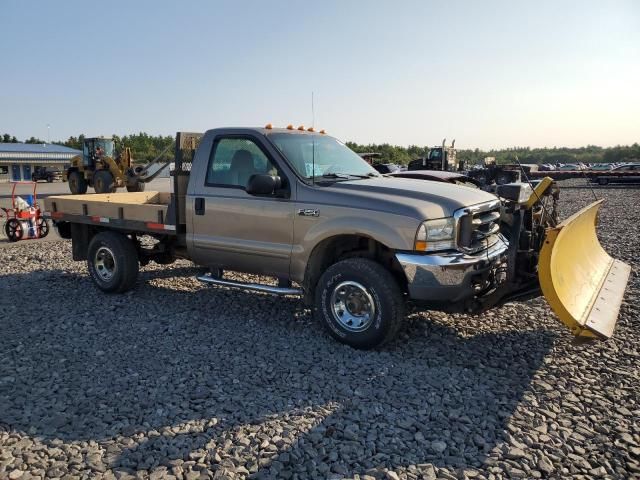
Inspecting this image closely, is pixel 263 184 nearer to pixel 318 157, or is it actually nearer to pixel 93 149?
pixel 318 157

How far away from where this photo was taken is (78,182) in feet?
85.2

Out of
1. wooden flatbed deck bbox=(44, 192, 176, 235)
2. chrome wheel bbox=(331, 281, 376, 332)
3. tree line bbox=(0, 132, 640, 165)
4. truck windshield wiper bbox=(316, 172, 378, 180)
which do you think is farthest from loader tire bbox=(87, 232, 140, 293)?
tree line bbox=(0, 132, 640, 165)

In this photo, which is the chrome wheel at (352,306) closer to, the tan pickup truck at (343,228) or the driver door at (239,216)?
the tan pickup truck at (343,228)

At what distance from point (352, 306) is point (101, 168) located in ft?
74.2

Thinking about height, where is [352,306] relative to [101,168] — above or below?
below

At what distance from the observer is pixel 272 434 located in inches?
139

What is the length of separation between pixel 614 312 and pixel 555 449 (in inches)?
80.7

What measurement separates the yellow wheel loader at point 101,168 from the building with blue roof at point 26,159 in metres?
30.3

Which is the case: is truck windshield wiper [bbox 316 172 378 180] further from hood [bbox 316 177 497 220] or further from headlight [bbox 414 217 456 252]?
headlight [bbox 414 217 456 252]

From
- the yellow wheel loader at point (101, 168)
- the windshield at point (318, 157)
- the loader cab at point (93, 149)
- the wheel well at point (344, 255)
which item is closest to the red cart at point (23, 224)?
the windshield at point (318, 157)

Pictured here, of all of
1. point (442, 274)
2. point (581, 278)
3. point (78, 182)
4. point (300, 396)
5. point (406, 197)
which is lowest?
point (300, 396)

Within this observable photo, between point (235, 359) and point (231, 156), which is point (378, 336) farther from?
point (231, 156)

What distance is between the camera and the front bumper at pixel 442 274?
459 cm

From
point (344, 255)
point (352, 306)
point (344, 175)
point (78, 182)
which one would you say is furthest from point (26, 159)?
point (352, 306)
